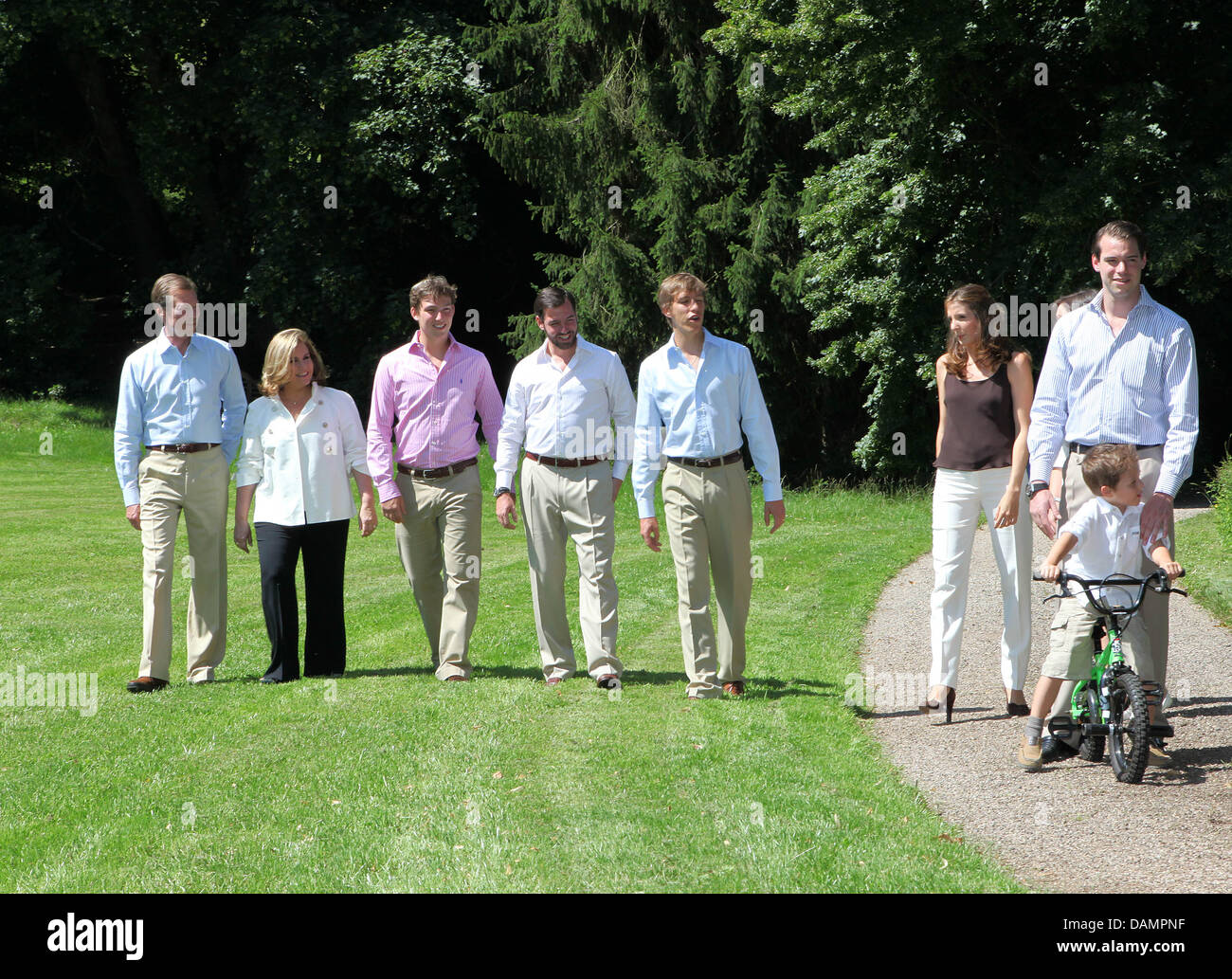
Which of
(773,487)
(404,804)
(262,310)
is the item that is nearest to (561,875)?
(404,804)

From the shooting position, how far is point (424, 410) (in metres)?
7.92

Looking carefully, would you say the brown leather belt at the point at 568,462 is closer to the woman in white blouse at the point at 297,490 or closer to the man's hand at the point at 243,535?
the woman in white blouse at the point at 297,490

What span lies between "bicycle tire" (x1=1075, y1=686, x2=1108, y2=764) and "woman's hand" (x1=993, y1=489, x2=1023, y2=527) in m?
1.09

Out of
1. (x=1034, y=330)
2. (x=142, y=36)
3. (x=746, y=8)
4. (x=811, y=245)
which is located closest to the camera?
(x=1034, y=330)

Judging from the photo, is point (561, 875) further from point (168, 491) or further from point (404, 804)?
point (168, 491)

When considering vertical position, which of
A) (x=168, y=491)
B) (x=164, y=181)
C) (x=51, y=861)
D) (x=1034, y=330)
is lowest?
(x=51, y=861)

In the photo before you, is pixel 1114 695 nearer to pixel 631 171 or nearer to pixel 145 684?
pixel 145 684

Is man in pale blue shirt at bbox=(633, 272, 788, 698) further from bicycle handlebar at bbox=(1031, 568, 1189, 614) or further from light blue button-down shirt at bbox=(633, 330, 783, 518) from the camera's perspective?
bicycle handlebar at bbox=(1031, 568, 1189, 614)

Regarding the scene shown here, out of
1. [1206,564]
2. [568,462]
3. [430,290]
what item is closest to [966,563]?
[568,462]

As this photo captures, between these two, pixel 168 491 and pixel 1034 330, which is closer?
pixel 168 491

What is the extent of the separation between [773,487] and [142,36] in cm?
2741

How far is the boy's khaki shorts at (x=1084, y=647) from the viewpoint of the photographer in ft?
19.6
